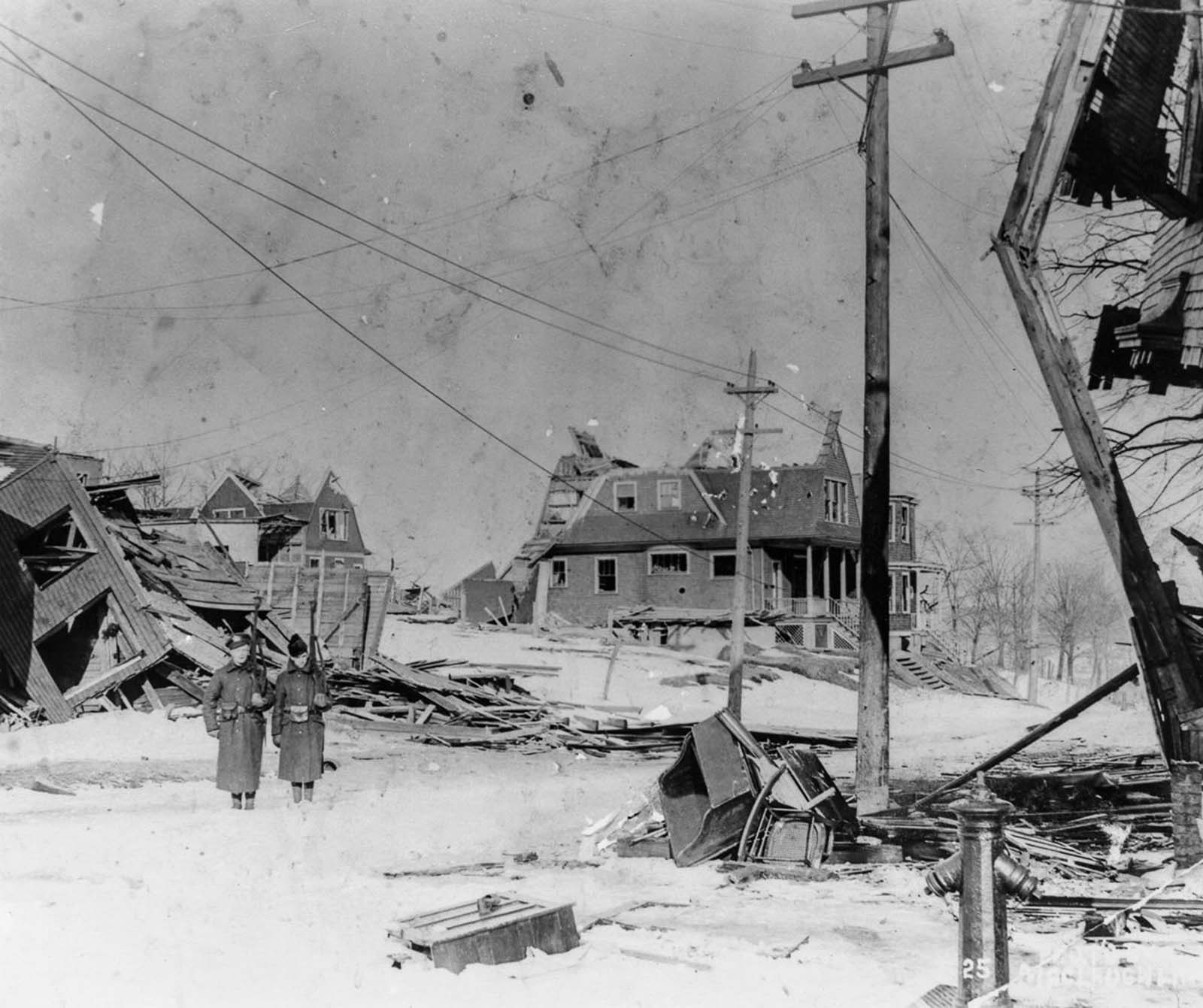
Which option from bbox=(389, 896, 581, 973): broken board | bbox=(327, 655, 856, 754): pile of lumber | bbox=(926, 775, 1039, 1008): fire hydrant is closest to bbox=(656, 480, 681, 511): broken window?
bbox=(327, 655, 856, 754): pile of lumber

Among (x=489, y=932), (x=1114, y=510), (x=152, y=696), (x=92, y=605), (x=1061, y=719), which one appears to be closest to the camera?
(x=489, y=932)

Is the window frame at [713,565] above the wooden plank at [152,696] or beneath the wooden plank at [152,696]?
above

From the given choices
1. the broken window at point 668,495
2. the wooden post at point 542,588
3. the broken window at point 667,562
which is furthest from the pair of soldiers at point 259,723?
the wooden post at point 542,588

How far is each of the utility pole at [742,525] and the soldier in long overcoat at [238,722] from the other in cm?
1192

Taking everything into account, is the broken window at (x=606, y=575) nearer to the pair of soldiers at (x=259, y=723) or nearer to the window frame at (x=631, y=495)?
the window frame at (x=631, y=495)

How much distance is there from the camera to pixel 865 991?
5.78 meters

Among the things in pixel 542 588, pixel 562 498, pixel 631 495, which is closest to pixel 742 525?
pixel 631 495

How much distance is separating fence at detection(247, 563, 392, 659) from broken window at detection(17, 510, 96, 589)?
3.99 meters

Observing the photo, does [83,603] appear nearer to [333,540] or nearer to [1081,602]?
[333,540]

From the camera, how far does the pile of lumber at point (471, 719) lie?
19.3 meters

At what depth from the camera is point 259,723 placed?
11.8 metres

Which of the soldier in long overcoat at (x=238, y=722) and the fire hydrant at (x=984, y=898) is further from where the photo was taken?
the soldier in long overcoat at (x=238, y=722)

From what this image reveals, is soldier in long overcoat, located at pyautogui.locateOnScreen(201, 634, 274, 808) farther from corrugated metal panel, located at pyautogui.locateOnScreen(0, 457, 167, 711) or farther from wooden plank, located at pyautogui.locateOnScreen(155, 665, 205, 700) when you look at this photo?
corrugated metal panel, located at pyautogui.locateOnScreen(0, 457, 167, 711)

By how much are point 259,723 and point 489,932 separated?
6438mm
